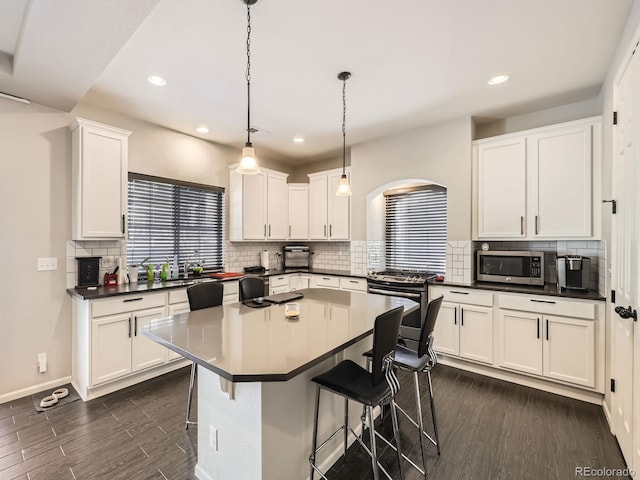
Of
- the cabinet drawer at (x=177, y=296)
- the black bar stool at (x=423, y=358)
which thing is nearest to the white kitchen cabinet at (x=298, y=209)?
the cabinet drawer at (x=177, y=296)

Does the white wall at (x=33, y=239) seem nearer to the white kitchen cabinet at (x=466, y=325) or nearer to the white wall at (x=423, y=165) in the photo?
the white wall at (x=423, y=165)

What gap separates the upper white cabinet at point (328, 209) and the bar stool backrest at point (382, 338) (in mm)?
3126

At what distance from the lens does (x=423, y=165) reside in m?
3.87

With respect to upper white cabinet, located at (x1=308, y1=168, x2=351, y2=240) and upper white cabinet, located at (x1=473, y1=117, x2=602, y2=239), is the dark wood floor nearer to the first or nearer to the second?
upper white cabinet, located at (x1=473, y1=117, x2=602, y2=239)

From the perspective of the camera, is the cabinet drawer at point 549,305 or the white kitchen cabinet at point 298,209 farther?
the white kitchen cabinet at point 298,209

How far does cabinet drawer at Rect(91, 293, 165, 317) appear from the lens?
2.73 metres

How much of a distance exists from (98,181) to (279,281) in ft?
8.65

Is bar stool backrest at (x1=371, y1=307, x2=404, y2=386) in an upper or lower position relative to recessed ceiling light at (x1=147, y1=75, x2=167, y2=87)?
lower

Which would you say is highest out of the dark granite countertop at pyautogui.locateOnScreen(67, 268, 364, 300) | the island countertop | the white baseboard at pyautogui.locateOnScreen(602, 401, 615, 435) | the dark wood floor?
the dark granite countertop at pyautogui.locateOnScreen(67, 268, 364, 300)

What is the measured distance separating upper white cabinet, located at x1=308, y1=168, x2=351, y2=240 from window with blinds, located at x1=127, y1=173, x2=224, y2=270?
59.5 inches

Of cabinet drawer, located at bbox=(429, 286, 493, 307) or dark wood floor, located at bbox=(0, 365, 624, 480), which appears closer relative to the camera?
dark wood floor, located at bbox=(0, 365, 624, 480)

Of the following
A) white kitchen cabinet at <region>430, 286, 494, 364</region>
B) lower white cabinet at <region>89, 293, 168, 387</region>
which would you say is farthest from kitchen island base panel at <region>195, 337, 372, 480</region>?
white kitchen cabinet at <region>430, 286, 494, 364</region>

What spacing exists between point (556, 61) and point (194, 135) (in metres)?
4.09

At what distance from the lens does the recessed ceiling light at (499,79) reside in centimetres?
267
